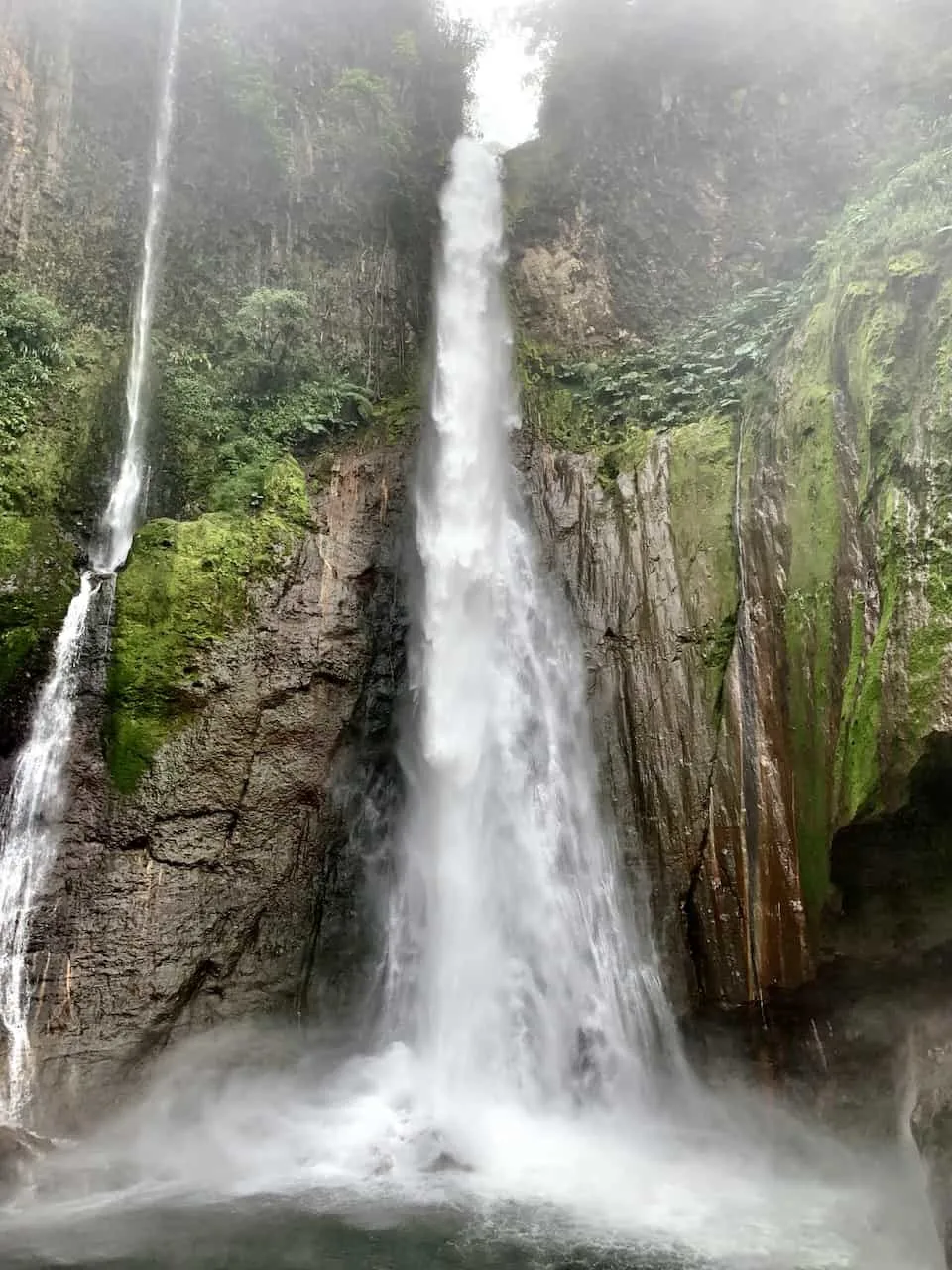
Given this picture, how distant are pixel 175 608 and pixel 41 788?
8.02 ft

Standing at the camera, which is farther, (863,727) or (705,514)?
(705,514)

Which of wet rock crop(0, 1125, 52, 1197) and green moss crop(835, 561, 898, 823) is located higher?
green moss crop(835, 561, 898, 823)

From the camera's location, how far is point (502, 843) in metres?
10.0

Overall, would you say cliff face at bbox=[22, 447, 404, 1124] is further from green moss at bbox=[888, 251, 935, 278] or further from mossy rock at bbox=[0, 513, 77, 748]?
green moss at bbox=[888, 251, 935, 278]

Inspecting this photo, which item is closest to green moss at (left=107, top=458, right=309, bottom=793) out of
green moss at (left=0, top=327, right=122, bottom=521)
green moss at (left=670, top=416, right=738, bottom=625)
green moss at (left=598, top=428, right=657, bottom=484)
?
green moss at (left=0, top=327, right=122, bottom=521)

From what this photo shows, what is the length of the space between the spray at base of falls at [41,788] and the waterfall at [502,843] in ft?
12.4

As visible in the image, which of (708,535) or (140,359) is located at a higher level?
(140,359)

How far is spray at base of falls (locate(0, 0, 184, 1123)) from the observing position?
27.7 feet

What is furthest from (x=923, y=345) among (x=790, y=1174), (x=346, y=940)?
(x=346, y=940)

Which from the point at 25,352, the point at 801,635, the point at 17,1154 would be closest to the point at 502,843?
the point at 801,635

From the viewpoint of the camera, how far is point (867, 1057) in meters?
7.47

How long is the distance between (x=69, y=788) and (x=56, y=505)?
394 cm

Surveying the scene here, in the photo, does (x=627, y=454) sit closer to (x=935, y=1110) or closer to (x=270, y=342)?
(x=270, y=342)

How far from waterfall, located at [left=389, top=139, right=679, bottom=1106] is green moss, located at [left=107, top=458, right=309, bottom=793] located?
2220mm
